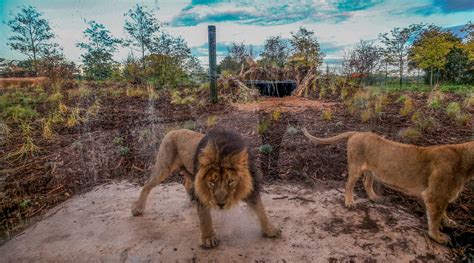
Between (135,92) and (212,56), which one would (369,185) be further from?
(135,92)

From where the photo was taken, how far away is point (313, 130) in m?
3.93

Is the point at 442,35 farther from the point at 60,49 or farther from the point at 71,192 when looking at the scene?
the point at 71,192

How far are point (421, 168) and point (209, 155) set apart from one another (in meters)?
1.42

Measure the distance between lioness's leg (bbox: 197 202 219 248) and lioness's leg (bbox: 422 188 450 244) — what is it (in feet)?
4.36

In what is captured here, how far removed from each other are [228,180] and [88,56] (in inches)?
103

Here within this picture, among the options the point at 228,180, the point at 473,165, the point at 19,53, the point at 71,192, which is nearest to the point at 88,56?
the point at 19,53

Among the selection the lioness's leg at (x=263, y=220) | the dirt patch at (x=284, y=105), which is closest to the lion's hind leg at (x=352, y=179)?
the lioness's leg at (x=263, y=220)

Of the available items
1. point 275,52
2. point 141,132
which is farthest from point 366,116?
point 275,52

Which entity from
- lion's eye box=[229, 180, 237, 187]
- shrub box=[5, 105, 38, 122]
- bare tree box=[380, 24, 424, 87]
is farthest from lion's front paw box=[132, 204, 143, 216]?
bare tree box=[380, 24, 424, 87]

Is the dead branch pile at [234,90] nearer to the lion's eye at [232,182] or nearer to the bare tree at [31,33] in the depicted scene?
the bare tree at [31,33]

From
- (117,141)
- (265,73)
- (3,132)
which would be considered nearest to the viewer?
(3,132)

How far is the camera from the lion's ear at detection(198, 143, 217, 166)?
62.4 inches

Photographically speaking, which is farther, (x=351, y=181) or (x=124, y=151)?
(x=124, y=151)

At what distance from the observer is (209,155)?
5.22 ft
